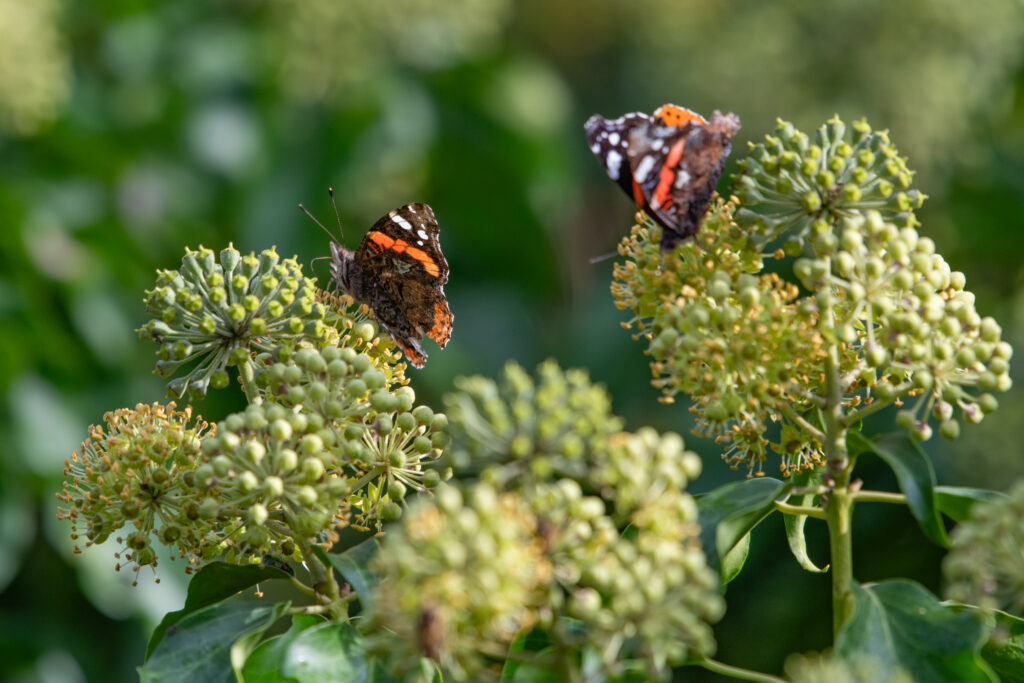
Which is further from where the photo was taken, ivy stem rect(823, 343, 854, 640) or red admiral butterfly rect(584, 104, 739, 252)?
red admiral butterfly rect(584, 104, 739, 252)

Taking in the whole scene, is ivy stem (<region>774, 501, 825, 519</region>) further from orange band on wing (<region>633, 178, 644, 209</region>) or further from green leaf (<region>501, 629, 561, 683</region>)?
orange band on wing (<region>633, 178, 644, 209</region>)

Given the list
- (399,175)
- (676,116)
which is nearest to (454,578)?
(676,116)

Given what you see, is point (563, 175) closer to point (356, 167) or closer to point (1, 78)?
point (356, 167)

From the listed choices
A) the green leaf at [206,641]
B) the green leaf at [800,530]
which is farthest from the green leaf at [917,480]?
the green leaf at [206,641]

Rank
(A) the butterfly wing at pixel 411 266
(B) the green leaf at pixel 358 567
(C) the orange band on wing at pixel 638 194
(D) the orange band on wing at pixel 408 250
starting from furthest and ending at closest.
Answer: (D) the orange band on wing at pixel 408 250 → (A) the butterfly wing at pixel 411 266 → (C) the orange band on wing at pixel 638 194 → (B) the green leaf at pixel 358 567

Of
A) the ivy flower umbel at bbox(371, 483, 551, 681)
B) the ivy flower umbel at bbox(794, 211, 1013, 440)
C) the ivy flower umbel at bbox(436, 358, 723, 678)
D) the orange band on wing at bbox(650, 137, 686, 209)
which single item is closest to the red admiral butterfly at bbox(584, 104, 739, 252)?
the orange band on wing at bbox(650, 137, 686, 209)

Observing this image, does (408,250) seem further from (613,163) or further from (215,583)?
(215,583)

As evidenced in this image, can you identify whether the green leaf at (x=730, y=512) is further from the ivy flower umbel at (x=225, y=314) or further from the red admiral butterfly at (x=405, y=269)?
the red admiral butterfly at (x=405, y=269)
